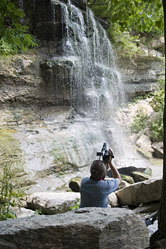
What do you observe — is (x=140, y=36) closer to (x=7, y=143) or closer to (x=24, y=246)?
(x=7, y=143)

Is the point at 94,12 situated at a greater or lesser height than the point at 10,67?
greater

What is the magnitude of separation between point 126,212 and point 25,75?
26.2ft

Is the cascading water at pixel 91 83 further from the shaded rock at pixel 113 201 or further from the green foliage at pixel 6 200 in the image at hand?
the green foliage at pixel 6 200

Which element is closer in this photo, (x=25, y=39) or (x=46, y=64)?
(x=25, y=39)

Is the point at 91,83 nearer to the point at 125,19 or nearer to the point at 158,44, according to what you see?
the point at 158,44

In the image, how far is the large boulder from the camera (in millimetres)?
1716

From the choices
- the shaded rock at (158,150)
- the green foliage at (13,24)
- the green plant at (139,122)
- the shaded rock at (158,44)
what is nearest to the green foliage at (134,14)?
the green foliage at (13,24)

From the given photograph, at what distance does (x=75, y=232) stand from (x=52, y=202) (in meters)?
2.61

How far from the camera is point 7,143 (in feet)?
21.8

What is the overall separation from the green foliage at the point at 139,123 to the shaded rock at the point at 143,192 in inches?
285

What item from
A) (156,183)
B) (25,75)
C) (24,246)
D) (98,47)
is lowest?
(156,183)

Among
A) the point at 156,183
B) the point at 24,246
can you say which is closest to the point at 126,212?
the point at 24,246

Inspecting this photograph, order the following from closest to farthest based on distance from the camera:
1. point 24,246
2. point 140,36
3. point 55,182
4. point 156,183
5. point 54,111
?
point 24,246, point 156,183, point 55,182, point 54,111, point 140,36

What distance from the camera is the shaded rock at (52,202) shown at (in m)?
4.20
